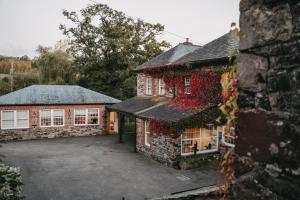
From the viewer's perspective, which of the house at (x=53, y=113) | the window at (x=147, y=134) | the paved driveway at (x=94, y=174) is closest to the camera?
the paved driveway at (x=94, y=174)

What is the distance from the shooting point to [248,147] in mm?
1733

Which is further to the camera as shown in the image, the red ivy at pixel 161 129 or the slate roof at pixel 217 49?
the slate roof at pixel 217 49

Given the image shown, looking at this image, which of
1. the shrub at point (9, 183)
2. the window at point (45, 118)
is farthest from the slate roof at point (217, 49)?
the window at point (45, 118)

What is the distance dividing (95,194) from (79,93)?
15540 millimetres

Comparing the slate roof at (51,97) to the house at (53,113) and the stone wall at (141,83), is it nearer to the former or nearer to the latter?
the house at (53,113)

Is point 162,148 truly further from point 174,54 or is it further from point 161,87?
point 174,54

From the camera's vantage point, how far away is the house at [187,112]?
13320mm

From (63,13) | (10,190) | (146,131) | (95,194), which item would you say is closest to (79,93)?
(146,131)

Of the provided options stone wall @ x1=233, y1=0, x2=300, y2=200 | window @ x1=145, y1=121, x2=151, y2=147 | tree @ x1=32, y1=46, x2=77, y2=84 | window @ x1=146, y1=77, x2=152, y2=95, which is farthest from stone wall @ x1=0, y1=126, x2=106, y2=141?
stone wall @ x1=233, y1=0, x2=300, y2=200

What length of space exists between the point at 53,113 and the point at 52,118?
46 centimetres

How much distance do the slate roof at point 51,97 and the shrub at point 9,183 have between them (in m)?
16.7

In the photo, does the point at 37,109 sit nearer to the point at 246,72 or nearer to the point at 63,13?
the point at 63,13

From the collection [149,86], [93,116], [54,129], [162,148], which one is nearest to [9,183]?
[162,148]

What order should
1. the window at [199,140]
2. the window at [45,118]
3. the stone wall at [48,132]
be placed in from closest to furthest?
the window at [199,140], the stone wall at [48,132], the window at [45,118]
